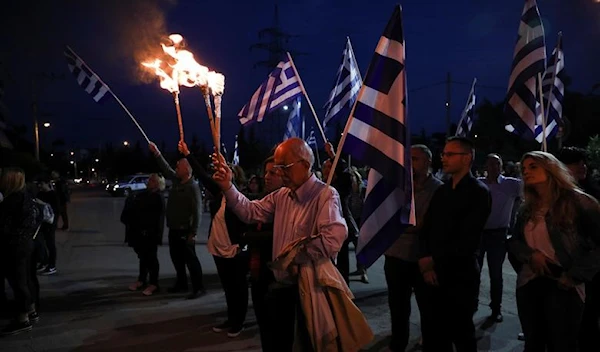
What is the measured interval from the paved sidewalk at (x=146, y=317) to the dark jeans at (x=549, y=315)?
4.75 feet

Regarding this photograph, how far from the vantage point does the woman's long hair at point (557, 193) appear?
12.6ft

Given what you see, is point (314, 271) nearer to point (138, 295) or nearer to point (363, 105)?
point (363, 105)

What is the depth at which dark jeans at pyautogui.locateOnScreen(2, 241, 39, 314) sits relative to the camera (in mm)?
6086

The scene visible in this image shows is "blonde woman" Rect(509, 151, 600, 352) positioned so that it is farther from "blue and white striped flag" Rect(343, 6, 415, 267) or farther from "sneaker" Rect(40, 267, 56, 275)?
"sneaker" Rect(40, 267, 56, 275)

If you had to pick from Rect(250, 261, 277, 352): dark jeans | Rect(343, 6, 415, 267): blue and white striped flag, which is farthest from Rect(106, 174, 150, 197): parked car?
Rect(343, 6, 415, 267): blue and white striped flag

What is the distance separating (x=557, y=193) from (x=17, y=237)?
18.3ft

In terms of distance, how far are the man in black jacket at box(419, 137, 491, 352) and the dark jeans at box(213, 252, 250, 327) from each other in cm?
Result: 234

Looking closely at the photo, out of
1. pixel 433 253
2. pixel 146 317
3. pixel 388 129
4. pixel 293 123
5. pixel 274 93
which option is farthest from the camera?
pixel 293 123

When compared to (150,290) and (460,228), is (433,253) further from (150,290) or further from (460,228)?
(150,290)

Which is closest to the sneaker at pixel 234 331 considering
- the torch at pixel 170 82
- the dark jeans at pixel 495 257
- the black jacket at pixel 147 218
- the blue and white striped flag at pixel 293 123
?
the torch at pixel 170 82

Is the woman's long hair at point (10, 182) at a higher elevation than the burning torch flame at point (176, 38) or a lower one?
lower

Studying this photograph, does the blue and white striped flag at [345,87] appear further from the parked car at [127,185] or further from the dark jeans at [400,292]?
the parked car at [127,185]

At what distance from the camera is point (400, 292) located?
4957 millimetres

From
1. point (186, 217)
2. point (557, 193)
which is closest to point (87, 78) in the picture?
point (186, 217)
